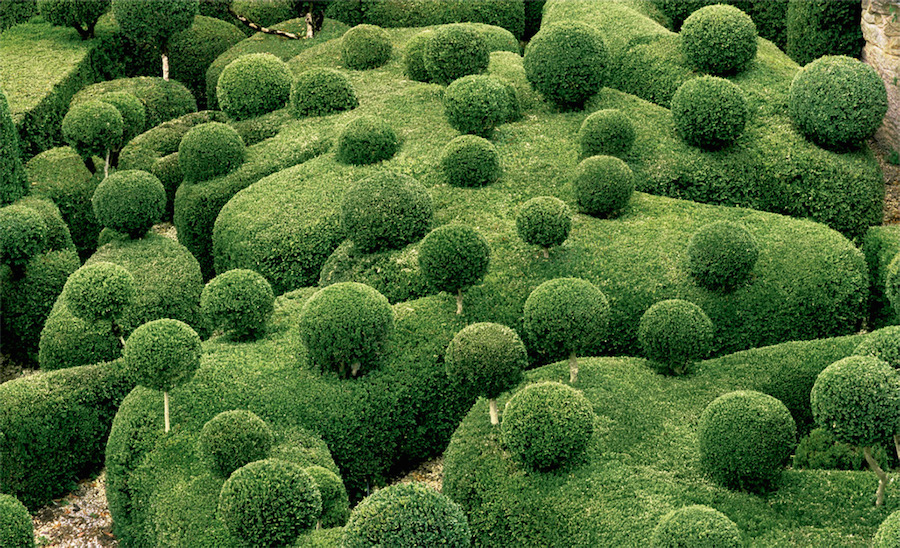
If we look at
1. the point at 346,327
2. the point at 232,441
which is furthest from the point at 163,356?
the point at 346,327

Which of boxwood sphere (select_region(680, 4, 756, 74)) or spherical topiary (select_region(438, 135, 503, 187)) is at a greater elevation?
boxwood sphere (select_region(680, 4, 756, 74))

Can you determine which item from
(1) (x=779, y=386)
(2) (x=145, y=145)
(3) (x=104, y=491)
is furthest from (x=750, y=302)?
(2) (x=145, y=145)

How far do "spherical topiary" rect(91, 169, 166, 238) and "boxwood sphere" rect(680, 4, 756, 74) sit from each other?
45.8ft

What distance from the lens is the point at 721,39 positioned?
2653 centimetres

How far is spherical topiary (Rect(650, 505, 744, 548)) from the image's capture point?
13922 mm

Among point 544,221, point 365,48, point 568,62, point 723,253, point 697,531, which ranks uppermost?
point 568,62

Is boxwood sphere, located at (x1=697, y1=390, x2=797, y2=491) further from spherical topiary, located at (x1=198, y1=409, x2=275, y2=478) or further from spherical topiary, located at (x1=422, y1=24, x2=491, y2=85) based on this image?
spherical topiary, located at (x1=422, y1=24, x2=491, y2=85)

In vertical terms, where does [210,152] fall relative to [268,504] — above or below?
above

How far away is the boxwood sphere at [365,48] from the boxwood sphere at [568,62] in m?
5.88

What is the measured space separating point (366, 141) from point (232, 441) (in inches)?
408

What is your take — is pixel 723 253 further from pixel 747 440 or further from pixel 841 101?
pixel 841 101

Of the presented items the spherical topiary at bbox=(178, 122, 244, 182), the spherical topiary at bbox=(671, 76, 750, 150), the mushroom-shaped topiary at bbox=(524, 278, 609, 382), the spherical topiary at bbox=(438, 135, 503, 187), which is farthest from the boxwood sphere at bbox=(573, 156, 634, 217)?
the spherical topiary at bbox=(178, 122, 244, 182)

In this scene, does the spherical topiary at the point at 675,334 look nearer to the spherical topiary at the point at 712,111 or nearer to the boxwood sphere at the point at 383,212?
the boxwood sphere at the point at 383,212

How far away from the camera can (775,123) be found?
2542 centimetres
